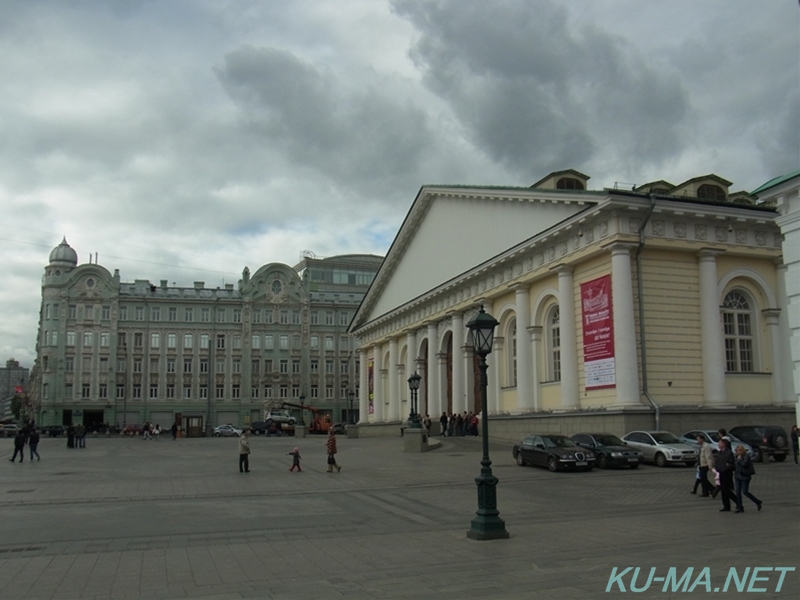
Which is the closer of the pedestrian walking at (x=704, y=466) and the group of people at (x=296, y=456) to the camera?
the pedestrian walking at (x=704, y=466)

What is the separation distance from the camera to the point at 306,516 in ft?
52.3

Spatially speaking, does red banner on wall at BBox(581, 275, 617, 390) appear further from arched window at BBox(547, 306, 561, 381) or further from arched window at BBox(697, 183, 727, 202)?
arched window at BBox(697, 183, 727, 202)

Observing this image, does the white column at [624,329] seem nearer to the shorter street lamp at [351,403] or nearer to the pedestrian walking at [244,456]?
the pedestrian walking at [244,456]

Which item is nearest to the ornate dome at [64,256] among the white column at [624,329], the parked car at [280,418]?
the parked car at [280,418]

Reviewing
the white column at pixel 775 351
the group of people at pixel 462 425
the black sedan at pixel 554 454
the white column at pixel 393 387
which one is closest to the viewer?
the black sedan at pixel 554 454

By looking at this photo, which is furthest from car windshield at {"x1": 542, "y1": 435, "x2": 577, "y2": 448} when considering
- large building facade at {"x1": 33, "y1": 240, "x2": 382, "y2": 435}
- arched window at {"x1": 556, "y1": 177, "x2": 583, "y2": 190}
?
large building facade at {"x1": 33, "y1": 240, "x2": 382, "y2": 435}

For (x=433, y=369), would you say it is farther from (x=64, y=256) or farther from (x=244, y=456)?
(x=64, y=256)

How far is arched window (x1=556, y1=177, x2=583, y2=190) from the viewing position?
4269 cm

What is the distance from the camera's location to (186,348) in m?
89.9

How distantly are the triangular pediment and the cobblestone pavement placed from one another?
56.6 feet

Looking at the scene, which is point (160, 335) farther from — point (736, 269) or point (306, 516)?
point (306, 516)

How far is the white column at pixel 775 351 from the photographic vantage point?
34.8 metres

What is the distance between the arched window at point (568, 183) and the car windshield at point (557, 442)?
19821 millimetres

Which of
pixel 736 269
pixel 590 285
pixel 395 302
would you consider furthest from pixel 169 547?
pixel 395 302
